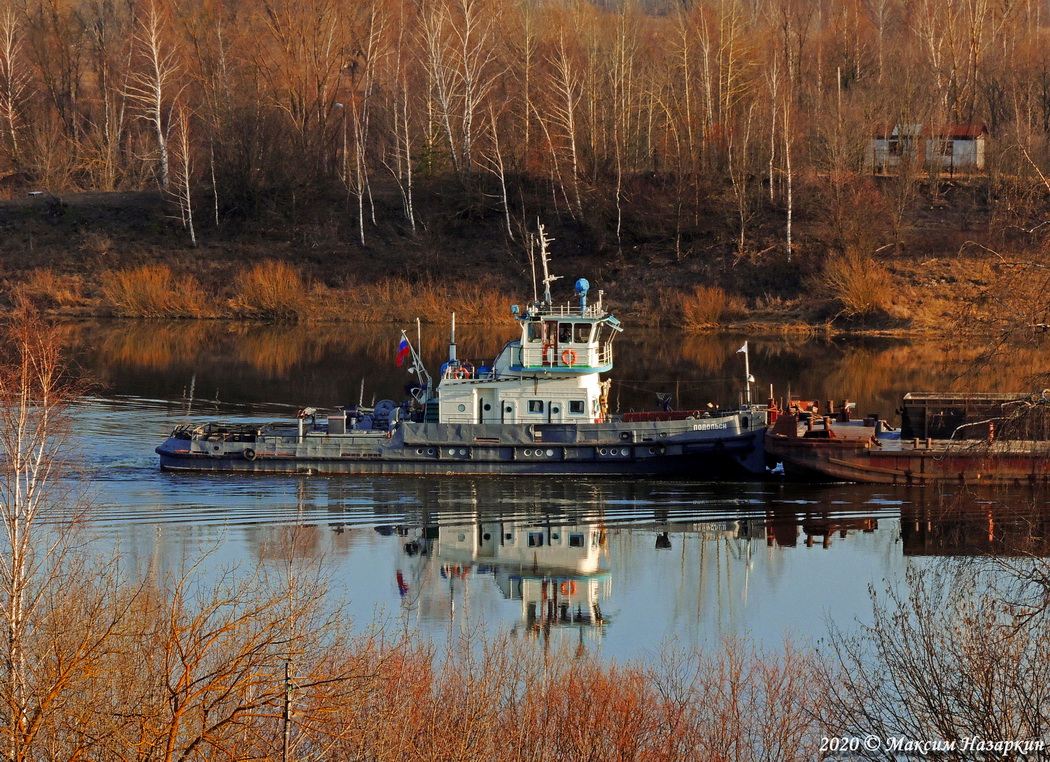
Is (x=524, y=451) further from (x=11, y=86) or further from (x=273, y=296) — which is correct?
(x=11, y=86)

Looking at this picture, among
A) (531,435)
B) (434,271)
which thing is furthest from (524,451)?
(434,271)

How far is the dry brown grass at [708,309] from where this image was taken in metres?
72.1

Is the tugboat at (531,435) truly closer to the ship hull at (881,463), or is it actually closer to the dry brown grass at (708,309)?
the ship hull at (881,463)

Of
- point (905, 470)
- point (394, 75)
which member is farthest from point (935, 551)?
point (394, 75)

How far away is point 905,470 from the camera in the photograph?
3647 cm

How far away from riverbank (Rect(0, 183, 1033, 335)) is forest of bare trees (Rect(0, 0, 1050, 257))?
1.79 m

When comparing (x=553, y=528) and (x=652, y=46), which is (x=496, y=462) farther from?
(x=652, y=46)

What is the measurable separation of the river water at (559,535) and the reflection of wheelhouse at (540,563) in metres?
0.06

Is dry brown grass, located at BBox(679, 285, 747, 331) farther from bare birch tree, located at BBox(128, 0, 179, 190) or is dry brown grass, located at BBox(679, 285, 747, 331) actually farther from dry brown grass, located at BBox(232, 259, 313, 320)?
bare birch tree, located at BBox(128, 0, 179, 190)

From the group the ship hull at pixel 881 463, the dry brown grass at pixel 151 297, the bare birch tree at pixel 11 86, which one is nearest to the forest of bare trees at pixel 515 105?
the bare birch tree at pixel 11 86

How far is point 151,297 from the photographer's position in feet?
255

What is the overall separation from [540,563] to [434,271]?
5153cm

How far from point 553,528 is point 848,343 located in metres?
37.7

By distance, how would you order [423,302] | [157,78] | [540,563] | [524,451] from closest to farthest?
[540,563] → [524,451] → [423,302] → [157,78]
